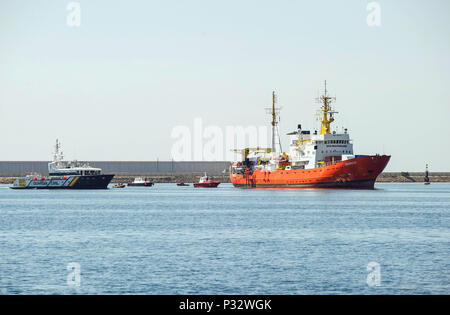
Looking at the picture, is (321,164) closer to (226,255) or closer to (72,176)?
(72,176)

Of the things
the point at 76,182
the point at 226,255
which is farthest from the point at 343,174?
the point at 226,255

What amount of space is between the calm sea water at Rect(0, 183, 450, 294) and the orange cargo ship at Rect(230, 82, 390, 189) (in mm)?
46552

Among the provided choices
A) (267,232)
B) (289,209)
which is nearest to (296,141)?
(289,209)

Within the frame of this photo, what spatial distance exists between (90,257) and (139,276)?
632 cm

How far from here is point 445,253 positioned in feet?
111

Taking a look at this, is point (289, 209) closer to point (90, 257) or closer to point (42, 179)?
point (90, 257)

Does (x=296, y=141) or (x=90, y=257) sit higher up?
(x=296, y=141)

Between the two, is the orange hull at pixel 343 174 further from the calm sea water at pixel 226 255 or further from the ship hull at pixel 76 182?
the calm sea water at pixel 226 255

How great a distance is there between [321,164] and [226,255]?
75468 millimetres

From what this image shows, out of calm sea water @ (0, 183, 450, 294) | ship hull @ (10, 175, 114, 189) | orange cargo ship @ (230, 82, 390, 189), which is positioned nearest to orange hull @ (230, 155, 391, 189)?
orange cargo ship @ (230, 82, 390, 189)

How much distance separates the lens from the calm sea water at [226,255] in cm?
2564

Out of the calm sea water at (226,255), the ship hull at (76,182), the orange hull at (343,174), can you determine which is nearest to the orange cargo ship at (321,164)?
the orange hull at (343,174)

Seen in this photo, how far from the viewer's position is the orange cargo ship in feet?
338

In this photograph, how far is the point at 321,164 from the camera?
351 ft
